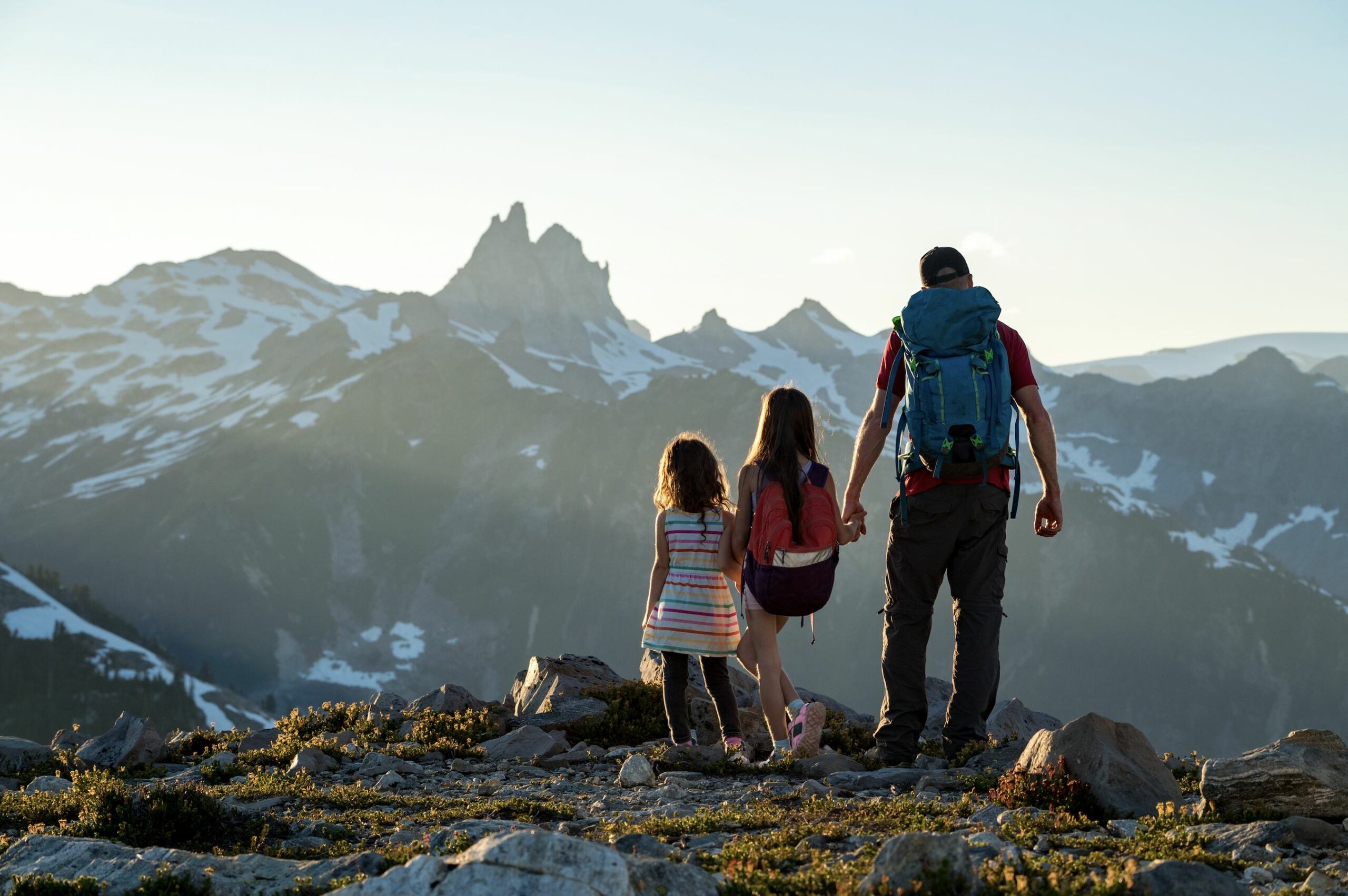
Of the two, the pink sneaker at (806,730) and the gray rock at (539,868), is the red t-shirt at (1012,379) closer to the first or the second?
the pink sneaker at (806,730)

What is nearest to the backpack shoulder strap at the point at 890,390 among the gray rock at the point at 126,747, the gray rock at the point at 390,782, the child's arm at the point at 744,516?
the child's arm at the point at 744,516

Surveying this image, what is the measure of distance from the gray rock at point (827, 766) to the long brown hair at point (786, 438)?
260 cm

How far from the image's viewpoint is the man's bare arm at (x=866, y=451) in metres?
10.1

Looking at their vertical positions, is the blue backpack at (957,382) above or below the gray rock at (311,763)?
above

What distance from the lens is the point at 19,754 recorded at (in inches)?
510

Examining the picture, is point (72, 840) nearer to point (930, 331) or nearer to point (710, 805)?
point (710, 805)

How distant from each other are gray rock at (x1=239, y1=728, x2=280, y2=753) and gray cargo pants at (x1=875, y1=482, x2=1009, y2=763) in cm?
753

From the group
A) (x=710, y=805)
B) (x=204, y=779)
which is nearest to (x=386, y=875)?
(x=710, y=805)

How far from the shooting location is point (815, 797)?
353 inches

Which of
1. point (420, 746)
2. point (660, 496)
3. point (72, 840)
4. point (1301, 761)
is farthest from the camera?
point (420, 746)

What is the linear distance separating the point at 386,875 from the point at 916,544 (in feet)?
20.4

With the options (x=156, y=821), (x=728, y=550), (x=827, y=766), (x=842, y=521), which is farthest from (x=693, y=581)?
(x=156, y=821)

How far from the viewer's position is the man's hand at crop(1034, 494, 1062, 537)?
10.0 meters

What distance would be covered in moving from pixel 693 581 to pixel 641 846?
16.4ft
